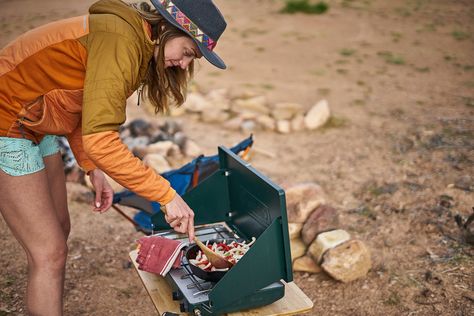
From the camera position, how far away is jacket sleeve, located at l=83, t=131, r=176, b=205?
217 cm

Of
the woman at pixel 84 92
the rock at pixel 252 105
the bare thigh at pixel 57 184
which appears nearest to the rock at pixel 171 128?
the rock at pixel 252 105

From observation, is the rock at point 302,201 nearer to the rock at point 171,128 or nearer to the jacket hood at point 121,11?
the rock at point 171,128

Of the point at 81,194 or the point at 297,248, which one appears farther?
the point at 81,194

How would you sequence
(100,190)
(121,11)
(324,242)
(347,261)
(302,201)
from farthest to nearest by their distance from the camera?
(302,201) < (324,242) < (347,261) < (100,190) < (121,11)

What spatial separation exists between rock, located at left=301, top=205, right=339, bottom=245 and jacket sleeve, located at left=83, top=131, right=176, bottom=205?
194 centimetres

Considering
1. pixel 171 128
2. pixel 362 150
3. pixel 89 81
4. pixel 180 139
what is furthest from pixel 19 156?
pixel 362 150

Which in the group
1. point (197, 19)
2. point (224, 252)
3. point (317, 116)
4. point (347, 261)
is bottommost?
point (317, 116)

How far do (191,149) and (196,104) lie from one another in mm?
1374

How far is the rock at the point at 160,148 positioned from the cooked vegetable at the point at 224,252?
9.18 ft

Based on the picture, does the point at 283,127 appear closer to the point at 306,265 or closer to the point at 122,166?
the point at 306,265

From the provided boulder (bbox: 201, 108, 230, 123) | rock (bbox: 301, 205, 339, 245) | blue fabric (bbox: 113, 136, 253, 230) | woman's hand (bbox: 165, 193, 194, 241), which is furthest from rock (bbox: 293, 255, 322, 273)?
boulder (bbox: 201, 108, 230, 123)

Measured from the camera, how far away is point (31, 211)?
8.07 feet

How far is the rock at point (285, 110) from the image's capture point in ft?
21.9

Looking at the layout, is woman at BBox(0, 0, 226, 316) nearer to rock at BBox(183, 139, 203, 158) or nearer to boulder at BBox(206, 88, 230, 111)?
rock at BBox(183, 139, 203, 158)
